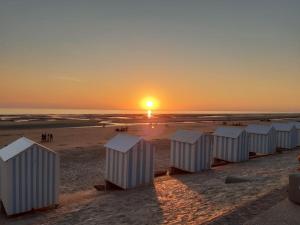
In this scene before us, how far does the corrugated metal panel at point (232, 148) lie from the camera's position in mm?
20641

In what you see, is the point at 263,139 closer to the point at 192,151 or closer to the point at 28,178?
the point at 192,151

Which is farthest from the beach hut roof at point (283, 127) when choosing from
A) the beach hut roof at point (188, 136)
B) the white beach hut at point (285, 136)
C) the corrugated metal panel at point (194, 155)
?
the beach hut roof at point (188, 136)

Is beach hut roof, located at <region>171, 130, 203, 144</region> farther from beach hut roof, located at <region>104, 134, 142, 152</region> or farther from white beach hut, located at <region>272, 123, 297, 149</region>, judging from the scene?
white beach hut, located at <region>272, 123, 297, 149</region>

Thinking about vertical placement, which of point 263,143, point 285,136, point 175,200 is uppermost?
point 285,136

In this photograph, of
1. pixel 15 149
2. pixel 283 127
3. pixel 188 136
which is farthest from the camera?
pixel 283 127

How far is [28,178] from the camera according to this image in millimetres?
11539

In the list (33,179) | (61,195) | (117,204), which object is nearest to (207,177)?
(117,204)

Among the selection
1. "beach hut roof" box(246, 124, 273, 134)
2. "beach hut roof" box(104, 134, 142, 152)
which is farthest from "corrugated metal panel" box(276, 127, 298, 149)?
"beach hut roof" box(104, 134, 142, 152)

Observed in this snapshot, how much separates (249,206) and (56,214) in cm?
683

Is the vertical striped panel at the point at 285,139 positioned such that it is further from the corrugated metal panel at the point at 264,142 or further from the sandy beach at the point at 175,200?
the sandy beach at the point at 175,200

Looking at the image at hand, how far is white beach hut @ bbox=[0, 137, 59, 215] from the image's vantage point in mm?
11297

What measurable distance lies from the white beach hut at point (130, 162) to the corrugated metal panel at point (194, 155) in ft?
10.8

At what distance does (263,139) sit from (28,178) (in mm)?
18611

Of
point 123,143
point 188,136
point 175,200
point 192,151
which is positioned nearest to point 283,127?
point 188,136
